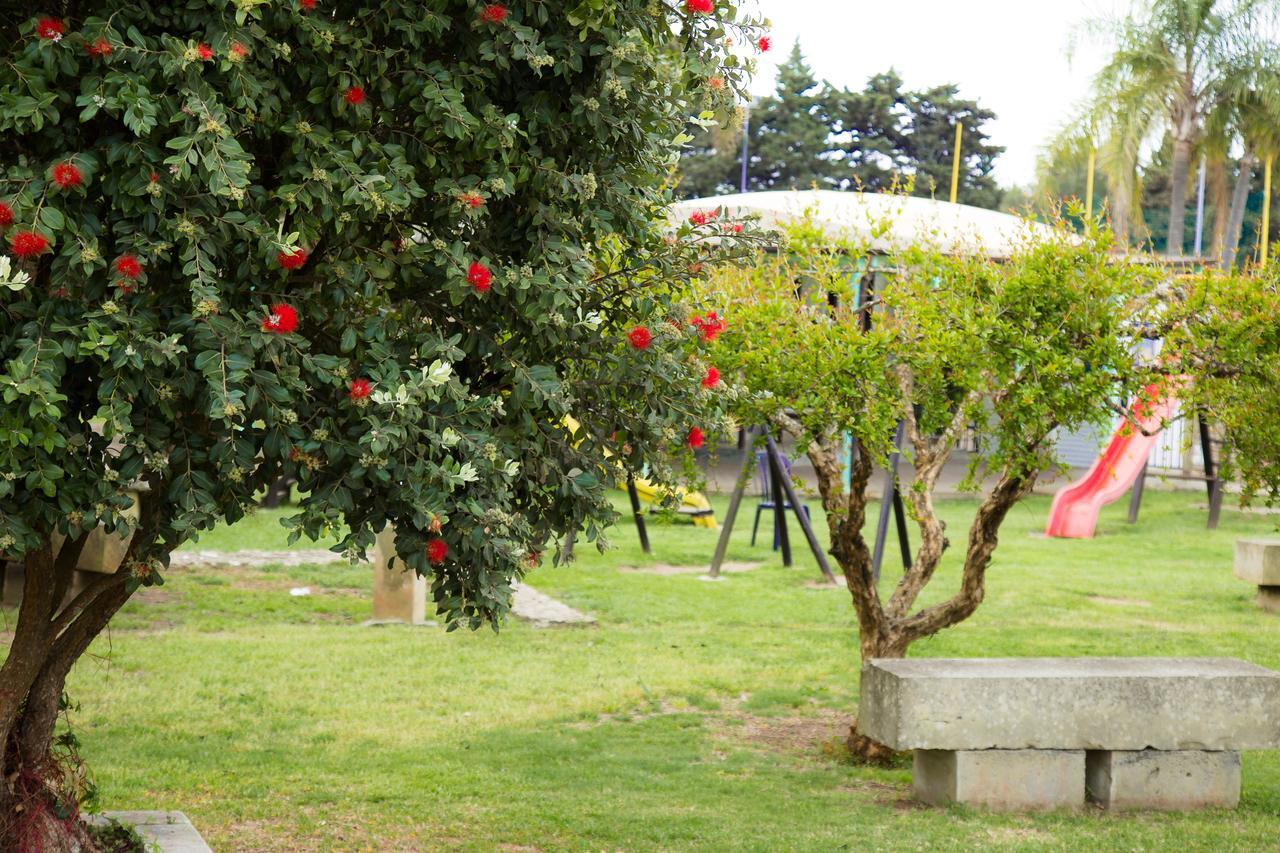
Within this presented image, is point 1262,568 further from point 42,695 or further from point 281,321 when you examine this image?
point 281,321

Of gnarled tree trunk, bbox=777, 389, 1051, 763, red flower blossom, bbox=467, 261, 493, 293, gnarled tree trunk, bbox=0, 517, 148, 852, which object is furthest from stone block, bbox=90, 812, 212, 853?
gnarled tree trunk, bbox=777, 389, 1051, 763

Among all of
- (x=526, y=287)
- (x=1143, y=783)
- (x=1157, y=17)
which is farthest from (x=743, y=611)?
(x=1157, y=17)

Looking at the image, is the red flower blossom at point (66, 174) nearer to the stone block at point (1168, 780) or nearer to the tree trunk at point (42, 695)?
the tree trunk at point (42, 695)

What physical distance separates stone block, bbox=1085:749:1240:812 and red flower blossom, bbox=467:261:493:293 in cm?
501

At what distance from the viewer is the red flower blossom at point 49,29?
11.6ft

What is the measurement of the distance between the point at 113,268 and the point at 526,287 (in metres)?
1.11

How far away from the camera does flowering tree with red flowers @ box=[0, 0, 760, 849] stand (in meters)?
3.51

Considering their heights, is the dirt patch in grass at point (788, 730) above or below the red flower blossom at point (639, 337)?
below

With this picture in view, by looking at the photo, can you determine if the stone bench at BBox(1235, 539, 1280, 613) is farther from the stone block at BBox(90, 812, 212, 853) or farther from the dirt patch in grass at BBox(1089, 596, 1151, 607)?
the stone block at BBox(90, 812, 212, 853)

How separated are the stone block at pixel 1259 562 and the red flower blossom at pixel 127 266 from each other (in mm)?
12482

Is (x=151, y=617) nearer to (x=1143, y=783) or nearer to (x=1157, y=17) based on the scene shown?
(x=1143, y=783)

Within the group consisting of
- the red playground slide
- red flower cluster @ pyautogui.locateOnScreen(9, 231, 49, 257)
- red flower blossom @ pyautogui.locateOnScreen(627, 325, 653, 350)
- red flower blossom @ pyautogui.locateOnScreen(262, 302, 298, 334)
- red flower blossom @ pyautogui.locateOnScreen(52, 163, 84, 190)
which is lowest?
the red playground slide

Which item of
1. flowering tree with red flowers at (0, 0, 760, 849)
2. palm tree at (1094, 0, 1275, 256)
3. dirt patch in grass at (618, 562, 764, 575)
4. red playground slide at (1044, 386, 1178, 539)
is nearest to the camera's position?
flowering tree with red flowers at (0, 0, 760, 849)

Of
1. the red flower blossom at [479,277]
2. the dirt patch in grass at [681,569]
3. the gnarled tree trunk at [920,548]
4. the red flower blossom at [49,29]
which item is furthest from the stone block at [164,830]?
the dirt patch in grass at [681,569]
